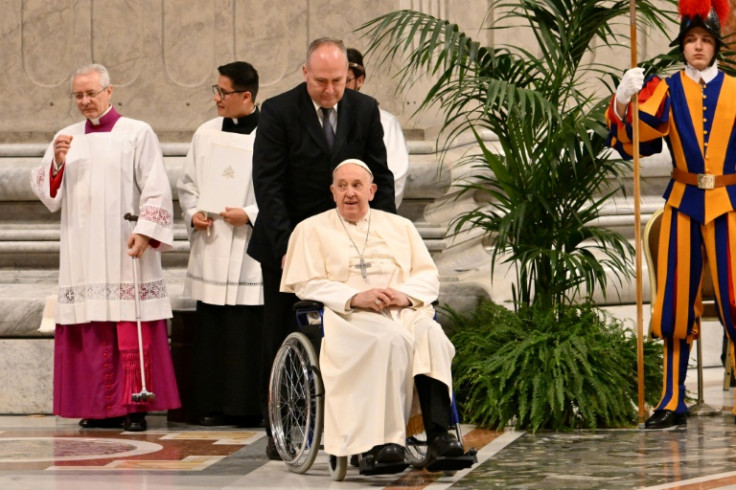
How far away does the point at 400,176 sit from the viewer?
777cm

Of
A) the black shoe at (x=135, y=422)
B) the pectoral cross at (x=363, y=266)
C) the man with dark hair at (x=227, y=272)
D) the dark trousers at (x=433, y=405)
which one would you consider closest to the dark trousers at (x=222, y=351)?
the man with dark hair at (x=227, y=272)

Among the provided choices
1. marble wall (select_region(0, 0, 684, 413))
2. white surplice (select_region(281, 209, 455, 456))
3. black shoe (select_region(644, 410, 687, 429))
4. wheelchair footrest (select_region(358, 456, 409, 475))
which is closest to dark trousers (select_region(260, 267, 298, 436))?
white surplice (select_region(281, 209, 455, 456))

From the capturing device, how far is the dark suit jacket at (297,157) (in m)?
6.61

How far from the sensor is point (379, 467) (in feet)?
19.3

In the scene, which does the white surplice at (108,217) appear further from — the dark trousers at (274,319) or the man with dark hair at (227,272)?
the dark trousers at (274,319)

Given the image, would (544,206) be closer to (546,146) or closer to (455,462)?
(546,146)

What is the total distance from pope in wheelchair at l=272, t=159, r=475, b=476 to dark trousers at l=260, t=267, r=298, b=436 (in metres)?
0.34

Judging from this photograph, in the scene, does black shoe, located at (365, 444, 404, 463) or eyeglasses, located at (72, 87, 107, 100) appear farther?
eyeglasses, located at (72, 87, 107, 100)

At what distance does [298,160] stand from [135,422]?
180 cm

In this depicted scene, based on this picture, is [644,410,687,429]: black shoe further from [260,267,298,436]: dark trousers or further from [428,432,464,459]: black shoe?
[260,267,298,436]: dark trousers

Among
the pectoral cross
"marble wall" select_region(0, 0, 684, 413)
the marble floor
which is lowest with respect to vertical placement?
the marble floor

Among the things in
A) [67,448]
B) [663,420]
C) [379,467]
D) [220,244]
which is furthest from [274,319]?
[663,420]

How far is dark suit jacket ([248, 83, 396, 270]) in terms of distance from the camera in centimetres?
661

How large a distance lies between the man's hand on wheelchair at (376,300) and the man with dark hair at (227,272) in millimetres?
1715
